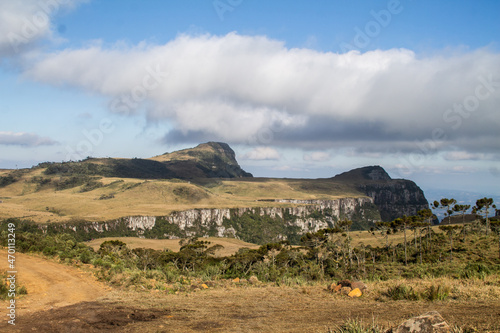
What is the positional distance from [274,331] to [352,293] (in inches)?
260

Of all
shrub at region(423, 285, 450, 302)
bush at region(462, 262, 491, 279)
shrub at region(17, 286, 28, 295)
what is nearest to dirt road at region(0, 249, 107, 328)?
shrub at region(17, 286, 28, 295)

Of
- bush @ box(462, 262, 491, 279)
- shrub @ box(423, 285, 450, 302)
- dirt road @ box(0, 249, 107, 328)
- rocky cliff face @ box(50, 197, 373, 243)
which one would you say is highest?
shrub @ box(423, 285, 450, 302)

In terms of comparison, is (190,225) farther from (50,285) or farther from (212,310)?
(212,310)

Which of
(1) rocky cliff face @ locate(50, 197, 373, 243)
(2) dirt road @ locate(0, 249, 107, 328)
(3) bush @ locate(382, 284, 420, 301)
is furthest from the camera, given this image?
(1) rocky cliff face @ locate(50, 197, 373, 243)

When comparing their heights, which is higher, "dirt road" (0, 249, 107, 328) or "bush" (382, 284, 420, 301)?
"bush" (382, 284, 420, 301)

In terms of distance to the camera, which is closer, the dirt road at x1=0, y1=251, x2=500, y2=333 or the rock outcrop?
the rock outcrop

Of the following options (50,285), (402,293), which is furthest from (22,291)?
(402,293)

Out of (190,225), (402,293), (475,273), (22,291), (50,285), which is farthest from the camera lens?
(190,225)

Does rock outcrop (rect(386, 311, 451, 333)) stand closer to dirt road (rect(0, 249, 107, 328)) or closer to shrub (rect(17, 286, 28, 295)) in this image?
dirt road (rect(0, 249, 107, 328))

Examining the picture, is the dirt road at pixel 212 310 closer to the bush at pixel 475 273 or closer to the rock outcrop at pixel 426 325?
the rock outcrop at pixel 426 325

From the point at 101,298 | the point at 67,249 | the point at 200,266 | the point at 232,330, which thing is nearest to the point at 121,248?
the point at 200,266

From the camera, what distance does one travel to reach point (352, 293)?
55.2 ft

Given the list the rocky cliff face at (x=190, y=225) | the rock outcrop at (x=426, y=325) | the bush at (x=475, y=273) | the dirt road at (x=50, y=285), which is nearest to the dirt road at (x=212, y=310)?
the dirt road at (x=50, y=285)

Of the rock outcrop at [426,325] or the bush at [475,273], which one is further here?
the bush at [475,273]
